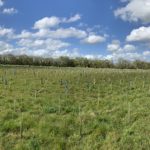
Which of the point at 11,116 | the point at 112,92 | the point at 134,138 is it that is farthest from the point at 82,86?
the point at 134,138

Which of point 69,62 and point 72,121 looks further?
point 69,62

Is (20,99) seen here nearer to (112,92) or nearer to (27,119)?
(27,119)

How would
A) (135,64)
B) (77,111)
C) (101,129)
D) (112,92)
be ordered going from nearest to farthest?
(101,129)
(77,111)
(112,92)
(135,64)

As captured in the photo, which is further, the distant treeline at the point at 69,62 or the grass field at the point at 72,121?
the distant treeline at the point at 69,62

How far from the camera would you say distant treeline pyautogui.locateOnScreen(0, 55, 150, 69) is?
80562 mm

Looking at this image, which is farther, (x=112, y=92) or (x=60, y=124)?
(x=112, y=92)

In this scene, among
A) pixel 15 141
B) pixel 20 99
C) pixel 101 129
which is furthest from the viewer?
pixel 20 99

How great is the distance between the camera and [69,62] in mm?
86125

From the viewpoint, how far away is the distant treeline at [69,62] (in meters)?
80.6

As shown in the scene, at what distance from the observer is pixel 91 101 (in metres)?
17.1

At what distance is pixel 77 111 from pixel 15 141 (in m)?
4.37

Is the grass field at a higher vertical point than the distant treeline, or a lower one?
lower

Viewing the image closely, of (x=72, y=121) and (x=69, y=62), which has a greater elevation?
(x=69, y=62)

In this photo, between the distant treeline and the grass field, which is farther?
the distant treeline
